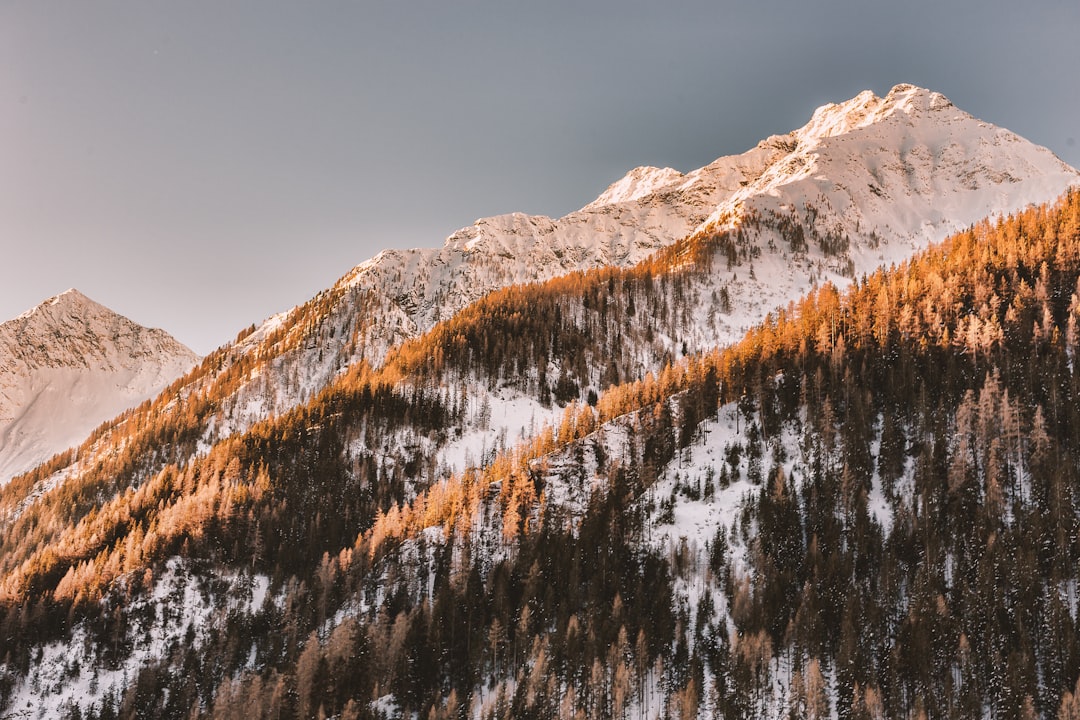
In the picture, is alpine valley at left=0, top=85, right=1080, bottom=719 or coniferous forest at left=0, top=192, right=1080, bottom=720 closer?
coniferous forest at left=0, top=192, right=1080, bottom=720

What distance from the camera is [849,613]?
99.6m

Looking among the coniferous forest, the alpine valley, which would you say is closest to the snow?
the alpine valley

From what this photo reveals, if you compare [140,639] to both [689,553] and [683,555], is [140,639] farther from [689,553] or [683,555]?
[689,553]

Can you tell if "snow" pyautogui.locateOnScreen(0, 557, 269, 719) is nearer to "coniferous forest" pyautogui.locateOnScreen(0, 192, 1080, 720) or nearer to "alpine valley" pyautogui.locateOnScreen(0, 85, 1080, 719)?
"alpine valley" pyautogui.locateOnScreen(0, 85, 1080, 719)

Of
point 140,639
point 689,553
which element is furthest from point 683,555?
point 140,639

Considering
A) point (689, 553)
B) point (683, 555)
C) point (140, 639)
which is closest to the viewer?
point (683, 555)

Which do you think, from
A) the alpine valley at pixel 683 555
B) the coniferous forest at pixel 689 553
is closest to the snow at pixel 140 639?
the alpine valley at pixel 683 555

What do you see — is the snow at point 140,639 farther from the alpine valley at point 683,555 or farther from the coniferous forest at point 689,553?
the coniferous forest at point 689,553

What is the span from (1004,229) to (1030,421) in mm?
75542

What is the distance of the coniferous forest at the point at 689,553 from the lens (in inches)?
3804

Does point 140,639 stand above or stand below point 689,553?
below

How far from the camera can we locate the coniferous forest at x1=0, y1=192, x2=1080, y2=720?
9662 centimetres

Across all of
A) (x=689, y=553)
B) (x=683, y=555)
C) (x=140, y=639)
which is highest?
(x=689, y=553)

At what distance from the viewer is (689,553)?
4719 inches
